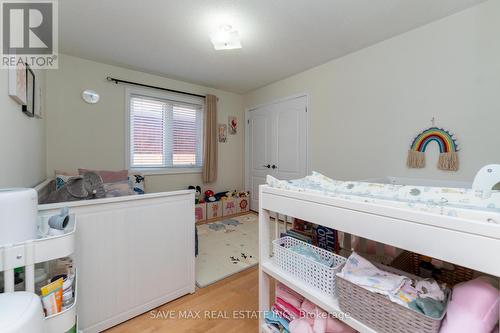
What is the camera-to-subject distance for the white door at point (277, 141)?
11.1 feet

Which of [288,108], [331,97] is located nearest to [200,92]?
[288,108]

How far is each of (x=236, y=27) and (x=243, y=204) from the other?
2.89m

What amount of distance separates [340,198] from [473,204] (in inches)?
15.2

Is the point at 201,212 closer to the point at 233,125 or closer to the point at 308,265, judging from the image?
the point at 233,125

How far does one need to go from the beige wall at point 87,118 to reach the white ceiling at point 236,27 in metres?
0.20

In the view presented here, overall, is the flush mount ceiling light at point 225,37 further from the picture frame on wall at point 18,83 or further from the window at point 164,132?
the window at point 164,132

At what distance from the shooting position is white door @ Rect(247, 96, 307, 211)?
3396 millimetres

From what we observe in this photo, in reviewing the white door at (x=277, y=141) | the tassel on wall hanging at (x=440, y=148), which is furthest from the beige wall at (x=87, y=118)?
the tassel on wall hanging at (x=440, y=148)

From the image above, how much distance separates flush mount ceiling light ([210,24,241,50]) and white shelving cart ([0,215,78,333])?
1.89 m

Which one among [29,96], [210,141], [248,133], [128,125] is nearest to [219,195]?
[210,141]

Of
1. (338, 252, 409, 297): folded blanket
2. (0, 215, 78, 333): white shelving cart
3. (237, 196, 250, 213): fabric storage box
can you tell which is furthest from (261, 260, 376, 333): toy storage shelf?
(237, 196, 250, 213): fabric storage box

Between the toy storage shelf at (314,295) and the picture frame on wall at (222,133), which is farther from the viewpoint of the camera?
the picture frame on wall at (222,133)

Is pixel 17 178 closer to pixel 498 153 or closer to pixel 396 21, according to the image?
pixel 396 21
